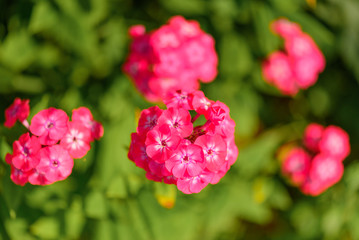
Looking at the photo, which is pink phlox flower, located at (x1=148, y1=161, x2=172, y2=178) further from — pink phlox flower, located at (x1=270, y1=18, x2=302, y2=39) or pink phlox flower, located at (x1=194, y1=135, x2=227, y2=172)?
pink phlox flower, located at (x1=270, y1=18, x2=302, y2=39)

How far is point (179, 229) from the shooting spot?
2.89 m

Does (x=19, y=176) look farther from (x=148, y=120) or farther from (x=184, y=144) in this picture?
(x=184, y=144)

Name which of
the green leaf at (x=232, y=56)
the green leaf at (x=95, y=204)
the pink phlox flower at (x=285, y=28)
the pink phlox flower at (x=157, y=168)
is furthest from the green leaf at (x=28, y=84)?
the pink phlox flower at (x=285, y=28)

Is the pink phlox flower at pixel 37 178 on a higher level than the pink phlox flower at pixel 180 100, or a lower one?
lower

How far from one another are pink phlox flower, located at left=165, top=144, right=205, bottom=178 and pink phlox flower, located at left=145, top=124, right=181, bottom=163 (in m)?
0.03

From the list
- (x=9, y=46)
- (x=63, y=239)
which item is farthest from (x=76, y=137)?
(x=9, y=46)

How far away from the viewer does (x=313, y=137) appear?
3.29 meters

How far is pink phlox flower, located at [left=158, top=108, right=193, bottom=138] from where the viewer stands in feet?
4.91

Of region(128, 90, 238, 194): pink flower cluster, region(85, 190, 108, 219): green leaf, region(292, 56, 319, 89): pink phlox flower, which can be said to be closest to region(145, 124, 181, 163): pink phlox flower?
region(128, 90, 238, 194): pink flower cluster

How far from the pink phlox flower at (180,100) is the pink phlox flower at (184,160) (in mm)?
224

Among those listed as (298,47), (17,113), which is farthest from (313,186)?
(17,113)

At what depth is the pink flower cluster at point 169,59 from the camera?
2.40m

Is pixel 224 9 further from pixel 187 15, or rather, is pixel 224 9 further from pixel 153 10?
pixel 153 10

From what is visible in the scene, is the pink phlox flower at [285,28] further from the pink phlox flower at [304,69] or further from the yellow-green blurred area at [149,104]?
the pink phlox flower at [304,69]
